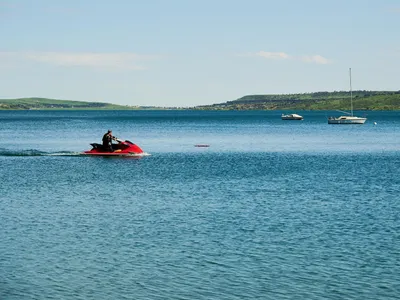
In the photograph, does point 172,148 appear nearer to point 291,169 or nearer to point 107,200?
point 291,169

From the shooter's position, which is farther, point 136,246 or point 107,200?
point 107,200

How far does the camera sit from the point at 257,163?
86.0 meters

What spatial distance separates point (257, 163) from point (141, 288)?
59136mm

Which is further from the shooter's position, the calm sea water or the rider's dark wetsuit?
the rider's dark wetsuit

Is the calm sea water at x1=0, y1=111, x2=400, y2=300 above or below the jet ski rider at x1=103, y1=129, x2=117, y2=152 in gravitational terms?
below

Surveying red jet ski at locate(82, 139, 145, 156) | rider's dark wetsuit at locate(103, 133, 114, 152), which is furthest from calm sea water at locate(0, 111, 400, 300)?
red jet ski at locate(82, 139, 145, 156)

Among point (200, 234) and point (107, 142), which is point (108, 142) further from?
point (200, 234)

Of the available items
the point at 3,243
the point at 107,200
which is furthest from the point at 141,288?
the point at 107,200

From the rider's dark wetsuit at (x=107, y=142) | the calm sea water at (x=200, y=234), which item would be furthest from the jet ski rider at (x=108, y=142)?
the calm sea water at (x=200, y=234)

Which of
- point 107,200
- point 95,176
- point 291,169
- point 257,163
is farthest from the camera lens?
point 257,163

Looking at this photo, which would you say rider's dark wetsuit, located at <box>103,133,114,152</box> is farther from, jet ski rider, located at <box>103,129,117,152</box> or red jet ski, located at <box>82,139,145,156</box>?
red jet ski, located at <box>82,139,145,156</box>

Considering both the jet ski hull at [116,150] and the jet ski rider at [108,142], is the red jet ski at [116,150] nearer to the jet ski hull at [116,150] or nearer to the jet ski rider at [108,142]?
the jet ski hull at [116,150]

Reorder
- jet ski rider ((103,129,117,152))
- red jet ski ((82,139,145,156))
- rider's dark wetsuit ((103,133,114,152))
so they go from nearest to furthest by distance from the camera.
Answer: rider's dark wetsuit ((103,133,114,152)) < jet ski rider ((103,129,117,152)) < red jet ski ((82,139,145,156))

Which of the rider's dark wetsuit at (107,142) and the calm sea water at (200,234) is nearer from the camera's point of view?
the calm sea water at (200,234)
